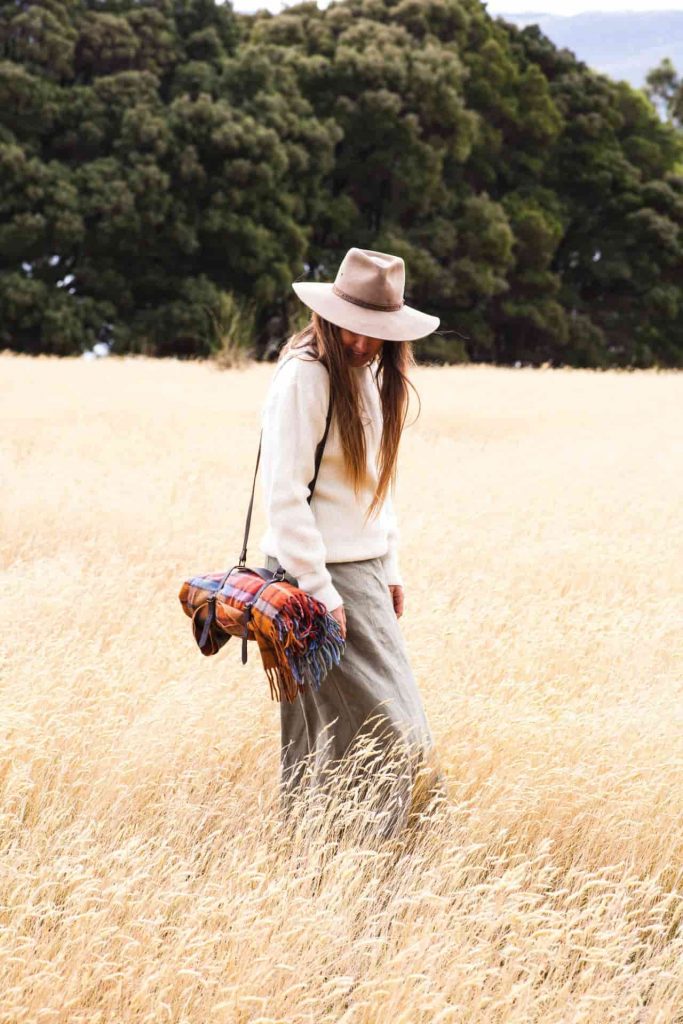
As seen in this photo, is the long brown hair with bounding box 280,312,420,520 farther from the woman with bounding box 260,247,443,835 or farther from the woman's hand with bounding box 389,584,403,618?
the woman's hand with bounding box 389,584,403,618

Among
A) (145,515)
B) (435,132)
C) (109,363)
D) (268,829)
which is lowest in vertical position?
(109,363)

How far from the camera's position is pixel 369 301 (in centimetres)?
301

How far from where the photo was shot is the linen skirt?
3.06 m

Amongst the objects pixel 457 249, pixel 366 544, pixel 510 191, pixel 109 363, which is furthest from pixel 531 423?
pixel 510 191

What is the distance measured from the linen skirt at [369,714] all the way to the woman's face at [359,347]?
1.84 feet

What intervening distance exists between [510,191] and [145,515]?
25748 millimetres

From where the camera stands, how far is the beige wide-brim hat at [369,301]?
116 inches

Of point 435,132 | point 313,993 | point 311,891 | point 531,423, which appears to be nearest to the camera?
point 313,993

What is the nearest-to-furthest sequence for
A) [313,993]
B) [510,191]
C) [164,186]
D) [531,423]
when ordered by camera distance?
[313,993] < [531,423] < [164,186] < [510,191]

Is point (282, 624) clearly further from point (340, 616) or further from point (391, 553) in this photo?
point (391, 553)

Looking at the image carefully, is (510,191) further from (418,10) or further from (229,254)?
(229,254)

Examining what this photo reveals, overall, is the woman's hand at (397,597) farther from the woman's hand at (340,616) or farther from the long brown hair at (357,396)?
the woman's hand at (340,616)

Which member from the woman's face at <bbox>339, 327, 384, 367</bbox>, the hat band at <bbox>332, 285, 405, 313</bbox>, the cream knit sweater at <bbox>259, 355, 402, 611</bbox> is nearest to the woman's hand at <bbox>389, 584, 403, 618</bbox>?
the cream knit sweater at <bbox>259, 355, 402, 611</bbox>

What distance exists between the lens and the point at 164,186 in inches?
910
